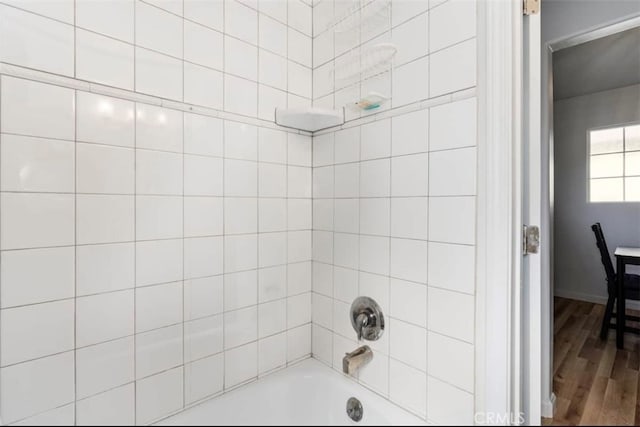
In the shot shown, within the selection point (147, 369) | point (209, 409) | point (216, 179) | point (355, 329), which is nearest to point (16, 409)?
point (147, 369)

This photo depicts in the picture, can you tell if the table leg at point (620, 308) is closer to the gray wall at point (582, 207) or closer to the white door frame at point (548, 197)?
the gray wall at point (582, 207)

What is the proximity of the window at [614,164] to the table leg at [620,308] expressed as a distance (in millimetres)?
615

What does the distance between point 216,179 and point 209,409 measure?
3.01 ft

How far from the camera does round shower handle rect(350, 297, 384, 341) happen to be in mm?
1221

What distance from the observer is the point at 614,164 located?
2.21 meters

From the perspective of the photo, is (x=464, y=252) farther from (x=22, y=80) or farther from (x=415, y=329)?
(x=22, y=80)

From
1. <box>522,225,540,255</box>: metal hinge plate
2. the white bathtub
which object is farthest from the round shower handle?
<box>522,225,540,255</box>: metal hinge plate

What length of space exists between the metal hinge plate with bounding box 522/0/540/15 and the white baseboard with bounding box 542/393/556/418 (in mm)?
1709

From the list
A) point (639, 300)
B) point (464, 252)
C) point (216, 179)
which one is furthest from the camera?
point (639, 300)

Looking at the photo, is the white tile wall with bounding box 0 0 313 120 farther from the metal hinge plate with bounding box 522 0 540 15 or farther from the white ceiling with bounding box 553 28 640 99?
the white ceiling with bounding box 553 28 640 99

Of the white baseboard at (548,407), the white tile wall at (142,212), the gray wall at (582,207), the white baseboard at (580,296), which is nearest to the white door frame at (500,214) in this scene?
the white baseboard at (548,407)

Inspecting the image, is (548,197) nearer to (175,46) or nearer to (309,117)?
(309,117)

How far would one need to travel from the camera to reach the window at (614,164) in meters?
1.99

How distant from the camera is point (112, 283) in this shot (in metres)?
0.97
